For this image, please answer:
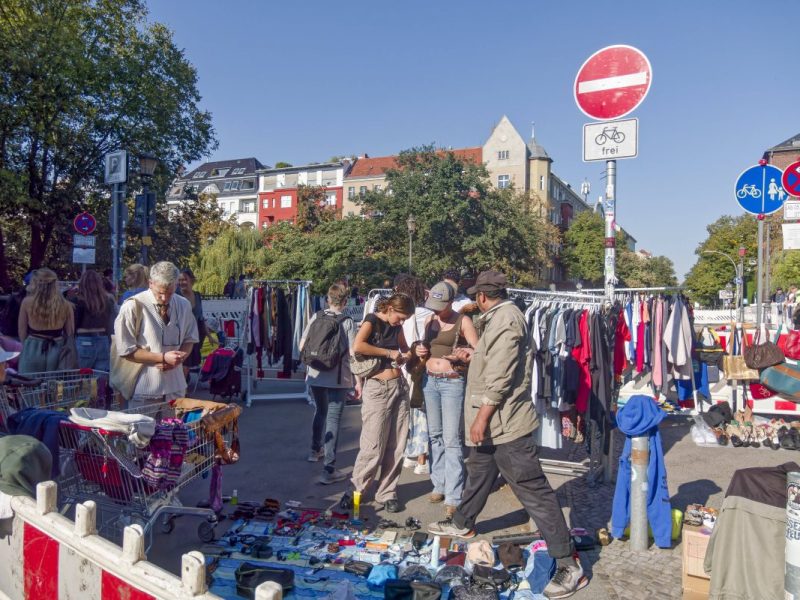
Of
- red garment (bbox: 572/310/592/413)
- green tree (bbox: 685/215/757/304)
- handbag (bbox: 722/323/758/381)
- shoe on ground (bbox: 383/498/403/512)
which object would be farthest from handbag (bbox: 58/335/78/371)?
green tree (bbox: 685/215/757/304)

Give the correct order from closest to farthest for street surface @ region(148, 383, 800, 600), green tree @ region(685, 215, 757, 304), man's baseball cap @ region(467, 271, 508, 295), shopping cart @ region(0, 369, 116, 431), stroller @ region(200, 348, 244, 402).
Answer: street surface @ region(148, 383, 800, 600) < man's baseball cap @ region(467, 271, 508, 295) < shopping cart @ region(0, 369, 116, 431) < stroller @ region(200, 348, 244, 402) < green tree @ region(685, 215, 757, 304)

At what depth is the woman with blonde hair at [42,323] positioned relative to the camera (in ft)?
22.1

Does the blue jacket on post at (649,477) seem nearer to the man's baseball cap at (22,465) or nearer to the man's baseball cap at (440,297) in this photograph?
the man's baseball cap at (440,297)

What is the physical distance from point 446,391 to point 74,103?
21331 mm

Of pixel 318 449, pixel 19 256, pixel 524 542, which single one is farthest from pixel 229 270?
pixel 524 542

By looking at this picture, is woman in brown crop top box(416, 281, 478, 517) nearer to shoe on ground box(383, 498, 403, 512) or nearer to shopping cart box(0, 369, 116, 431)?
shoe on ground box(383, 498, 403, 512)

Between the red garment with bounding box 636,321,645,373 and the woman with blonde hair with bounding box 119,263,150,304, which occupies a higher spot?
the woman with blonde hair with bounding box 119,263,150,304

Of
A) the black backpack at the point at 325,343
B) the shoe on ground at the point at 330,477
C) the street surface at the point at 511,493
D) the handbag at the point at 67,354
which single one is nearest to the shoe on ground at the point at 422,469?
the street surface at the point at 511,493

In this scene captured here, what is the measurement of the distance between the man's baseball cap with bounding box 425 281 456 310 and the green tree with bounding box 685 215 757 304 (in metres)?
60.6

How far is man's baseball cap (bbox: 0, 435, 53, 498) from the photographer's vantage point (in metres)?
2.90

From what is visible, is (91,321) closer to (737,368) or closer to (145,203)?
(145,203)

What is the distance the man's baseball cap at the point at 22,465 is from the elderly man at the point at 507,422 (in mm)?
2674

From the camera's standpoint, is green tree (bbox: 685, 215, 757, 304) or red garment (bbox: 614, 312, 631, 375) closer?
red garment (bbox: 614, 312, 631, 375)

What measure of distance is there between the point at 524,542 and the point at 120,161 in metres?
12.0
